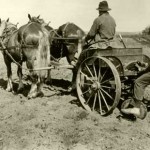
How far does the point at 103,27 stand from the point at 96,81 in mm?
1200

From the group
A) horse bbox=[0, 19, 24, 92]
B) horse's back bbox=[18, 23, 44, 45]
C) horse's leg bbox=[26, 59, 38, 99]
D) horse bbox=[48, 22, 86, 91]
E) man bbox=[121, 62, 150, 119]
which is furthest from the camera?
horse bbox=[48, 22, 86, 91]

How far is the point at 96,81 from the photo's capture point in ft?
21.4

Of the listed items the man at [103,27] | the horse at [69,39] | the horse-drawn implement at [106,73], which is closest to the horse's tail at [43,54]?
the horse-drawn implement at [106,73]

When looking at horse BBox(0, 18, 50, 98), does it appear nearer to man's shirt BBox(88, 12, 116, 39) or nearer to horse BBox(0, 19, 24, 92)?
horse BBox(0, 19, 24, 92)

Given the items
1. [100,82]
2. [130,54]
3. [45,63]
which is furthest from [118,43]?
[45,63]

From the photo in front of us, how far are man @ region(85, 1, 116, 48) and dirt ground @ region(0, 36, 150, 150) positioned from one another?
1571mm

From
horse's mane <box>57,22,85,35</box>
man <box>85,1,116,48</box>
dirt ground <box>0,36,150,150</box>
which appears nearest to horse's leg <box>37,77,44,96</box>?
dirt ground <box>0,36,150,150</box>

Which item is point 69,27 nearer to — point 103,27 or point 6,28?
point 6,28

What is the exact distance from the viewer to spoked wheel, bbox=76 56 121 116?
20.2 feet

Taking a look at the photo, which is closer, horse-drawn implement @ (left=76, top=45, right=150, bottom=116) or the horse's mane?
horse-drawn implement @ (left=76, top=45, right=150, bottom=116)

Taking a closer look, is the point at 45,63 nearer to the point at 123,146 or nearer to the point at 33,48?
the point at 33,48

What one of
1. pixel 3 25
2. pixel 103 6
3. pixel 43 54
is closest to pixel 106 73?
pixel 103 6

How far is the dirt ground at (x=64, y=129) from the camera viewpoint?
5156mm

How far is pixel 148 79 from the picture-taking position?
590 cm
